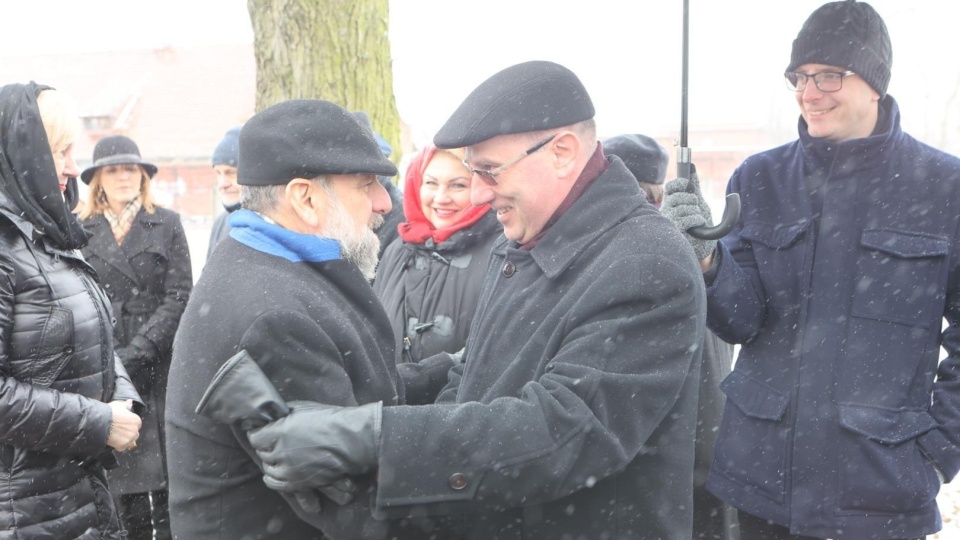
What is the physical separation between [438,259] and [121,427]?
147 centimetres

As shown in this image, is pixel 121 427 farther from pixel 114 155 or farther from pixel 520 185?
pixel 114 155

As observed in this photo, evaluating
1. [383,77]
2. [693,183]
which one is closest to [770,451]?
[693,183]

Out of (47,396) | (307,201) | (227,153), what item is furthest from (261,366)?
(227,153)

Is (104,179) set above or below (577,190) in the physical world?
below

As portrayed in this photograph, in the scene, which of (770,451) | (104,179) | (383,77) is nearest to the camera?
(770,451)

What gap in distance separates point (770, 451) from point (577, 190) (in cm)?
113

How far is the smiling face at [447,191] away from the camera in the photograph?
3.86 meters

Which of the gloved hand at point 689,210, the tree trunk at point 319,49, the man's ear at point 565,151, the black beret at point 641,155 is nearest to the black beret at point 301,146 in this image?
the man's ear at point 565,151

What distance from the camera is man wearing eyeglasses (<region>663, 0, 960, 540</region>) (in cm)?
261

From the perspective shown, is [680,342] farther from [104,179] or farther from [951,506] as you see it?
[951,506]

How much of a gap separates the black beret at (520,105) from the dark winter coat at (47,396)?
157 centimetres

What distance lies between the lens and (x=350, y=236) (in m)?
2.28

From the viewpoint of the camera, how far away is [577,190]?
232 cm

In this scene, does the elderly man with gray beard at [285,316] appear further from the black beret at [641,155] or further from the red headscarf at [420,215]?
the black beret at [641,155]
